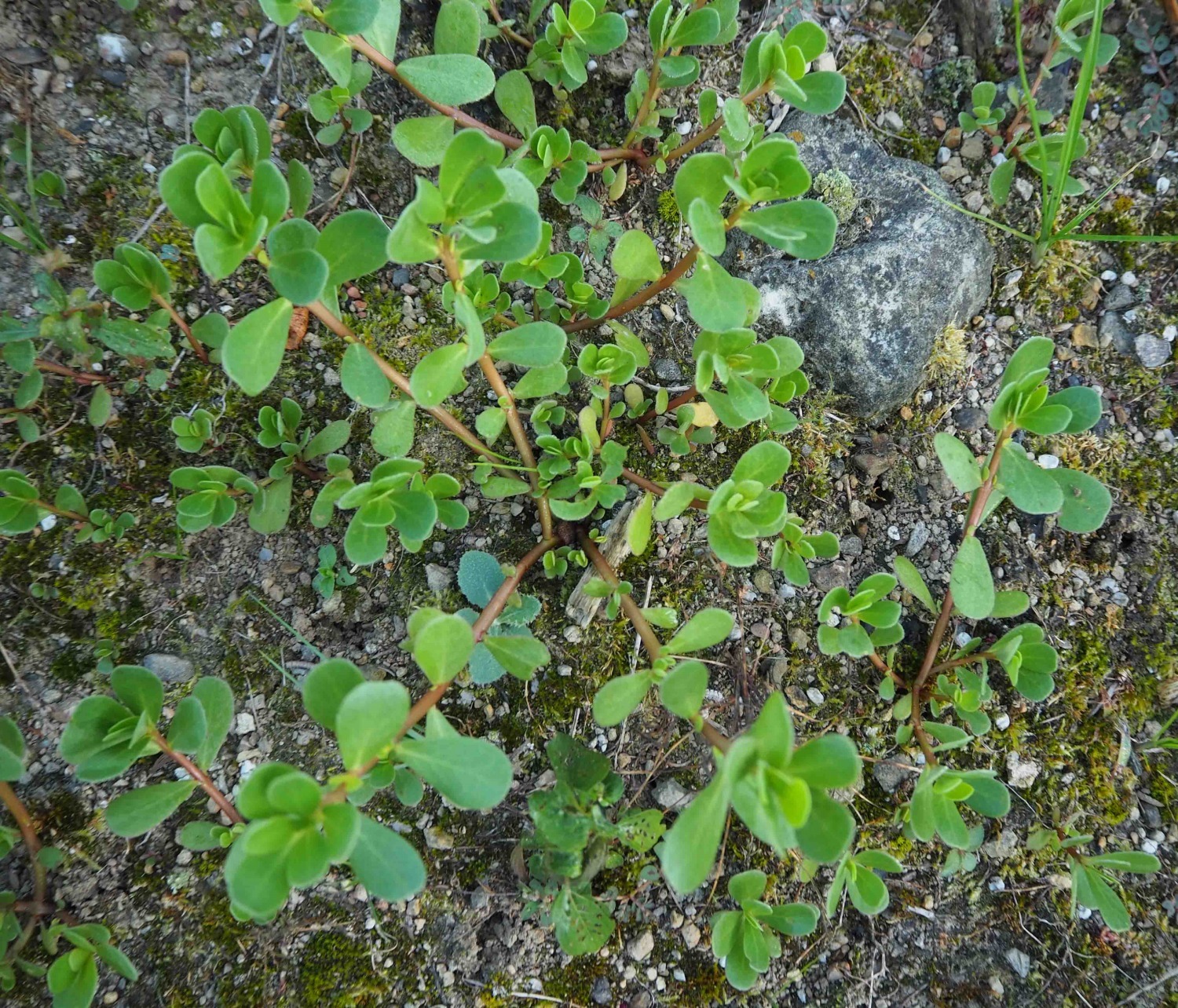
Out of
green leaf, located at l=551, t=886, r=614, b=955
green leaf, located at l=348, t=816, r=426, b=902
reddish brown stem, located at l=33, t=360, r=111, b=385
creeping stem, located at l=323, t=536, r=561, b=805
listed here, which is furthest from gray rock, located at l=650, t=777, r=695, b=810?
reddish brown stem, located at l=33, t=360, r=111, b=385

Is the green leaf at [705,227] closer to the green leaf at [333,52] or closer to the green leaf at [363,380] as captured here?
the green leaf at [363,380]

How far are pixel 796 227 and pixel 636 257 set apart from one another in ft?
1.37

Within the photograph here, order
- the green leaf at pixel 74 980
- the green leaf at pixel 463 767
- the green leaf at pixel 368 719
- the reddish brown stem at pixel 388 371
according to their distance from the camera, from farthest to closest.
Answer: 1. the green leaf at pixel 74 980
2. the reddish brown stem at pixel 388 371
3. the green leaf at pixel 463 767
4. the green leaf at pixel 368 719

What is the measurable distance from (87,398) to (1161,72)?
3.69 meters

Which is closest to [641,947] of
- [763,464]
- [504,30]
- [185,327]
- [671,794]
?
[671,794]

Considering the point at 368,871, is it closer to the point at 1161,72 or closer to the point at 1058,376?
the point at 1058,376

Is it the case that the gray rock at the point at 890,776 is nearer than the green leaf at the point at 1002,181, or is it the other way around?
the gray rock at the point at 890,776

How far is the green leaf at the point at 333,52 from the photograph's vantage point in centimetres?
186

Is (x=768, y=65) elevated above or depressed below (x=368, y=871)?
above

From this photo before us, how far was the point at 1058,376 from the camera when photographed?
268 cm

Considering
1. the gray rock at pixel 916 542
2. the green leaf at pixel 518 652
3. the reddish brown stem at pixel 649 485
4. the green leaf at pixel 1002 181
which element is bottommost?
the gray rock at pixel 916 542

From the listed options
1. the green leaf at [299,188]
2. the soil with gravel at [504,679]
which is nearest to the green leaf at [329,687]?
the soil with gravel at [504,679]

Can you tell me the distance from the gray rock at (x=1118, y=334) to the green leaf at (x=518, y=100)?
6.65 feet

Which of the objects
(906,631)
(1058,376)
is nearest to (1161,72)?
(1058,376)
